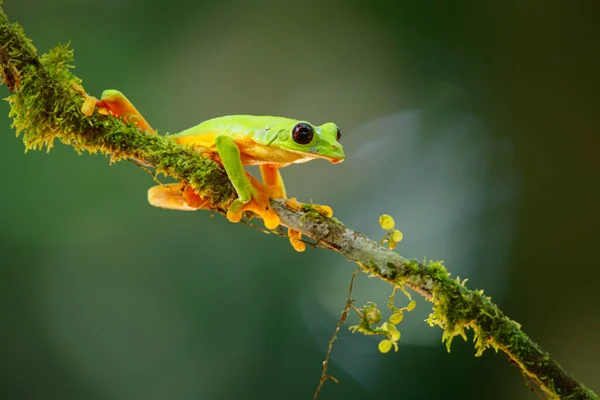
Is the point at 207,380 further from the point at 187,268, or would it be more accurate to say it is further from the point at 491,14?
the point at 491,14

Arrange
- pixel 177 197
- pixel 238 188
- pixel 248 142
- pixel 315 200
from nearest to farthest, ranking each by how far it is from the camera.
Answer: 1. pixel 238 188
2. pixel 248 142
3. pixel 177 197
4. pixel 315 200

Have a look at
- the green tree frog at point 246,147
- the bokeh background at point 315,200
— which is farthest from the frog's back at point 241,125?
the bokeh background at point 315,200

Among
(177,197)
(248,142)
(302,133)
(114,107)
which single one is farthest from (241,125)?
(114,107)

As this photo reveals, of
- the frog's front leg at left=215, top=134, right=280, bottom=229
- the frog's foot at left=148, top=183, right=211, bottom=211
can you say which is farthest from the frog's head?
the frog's foot at left=148, top=183, right=211, bottom=211

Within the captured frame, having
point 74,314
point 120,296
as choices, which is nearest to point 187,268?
point 120,296

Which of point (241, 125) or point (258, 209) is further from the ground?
point (241, 125)

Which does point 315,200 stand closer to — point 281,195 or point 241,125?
point 281,195
